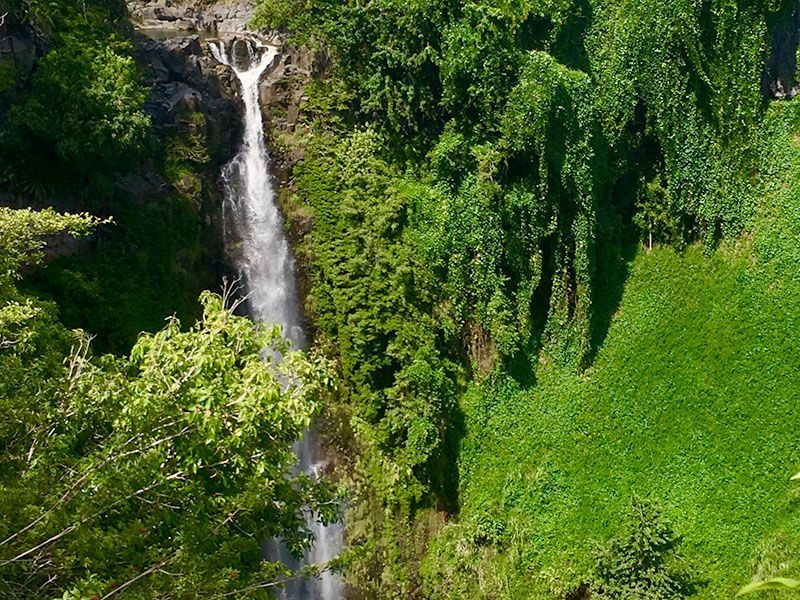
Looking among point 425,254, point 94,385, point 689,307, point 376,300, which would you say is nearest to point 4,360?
point 94,385

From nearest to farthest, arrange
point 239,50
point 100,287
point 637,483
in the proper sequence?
point 100,287 < point 637,483 < point 239,50

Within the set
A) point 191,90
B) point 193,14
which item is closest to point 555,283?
point 191,90

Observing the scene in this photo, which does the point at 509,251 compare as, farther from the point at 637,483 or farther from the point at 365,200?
the point at 637,483

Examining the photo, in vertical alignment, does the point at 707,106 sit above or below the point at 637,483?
above

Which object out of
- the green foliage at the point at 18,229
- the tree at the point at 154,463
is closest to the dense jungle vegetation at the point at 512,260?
the green foliage at the point at 18,229

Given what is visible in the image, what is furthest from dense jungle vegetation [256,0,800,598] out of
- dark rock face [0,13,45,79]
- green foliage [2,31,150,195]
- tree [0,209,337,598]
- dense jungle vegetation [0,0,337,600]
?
tree [0,209,337,598]

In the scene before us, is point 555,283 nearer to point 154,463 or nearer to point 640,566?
point 640,566

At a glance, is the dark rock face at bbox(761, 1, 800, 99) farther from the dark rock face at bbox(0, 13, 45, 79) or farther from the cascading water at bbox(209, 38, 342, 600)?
the dark rock face at bbox(0, 13, 45, 79)
